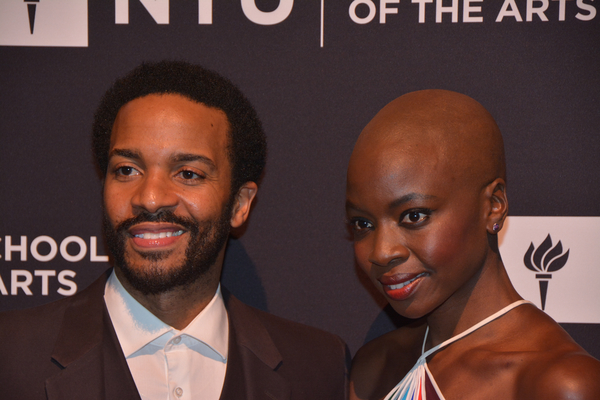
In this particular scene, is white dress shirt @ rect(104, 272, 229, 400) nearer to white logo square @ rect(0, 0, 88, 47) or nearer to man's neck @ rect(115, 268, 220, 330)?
man's neck @ rect(115, 268, 220, 330)

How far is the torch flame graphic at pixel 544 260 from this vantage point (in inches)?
80.0

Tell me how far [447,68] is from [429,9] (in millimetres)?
218

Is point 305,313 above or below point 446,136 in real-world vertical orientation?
below

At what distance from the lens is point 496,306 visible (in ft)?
4.83

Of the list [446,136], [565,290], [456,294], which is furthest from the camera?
[565,290]

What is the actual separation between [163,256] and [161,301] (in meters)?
0.15

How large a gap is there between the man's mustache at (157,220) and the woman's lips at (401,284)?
1.72 feet

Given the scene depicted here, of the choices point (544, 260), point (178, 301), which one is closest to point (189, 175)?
point (178, 301)

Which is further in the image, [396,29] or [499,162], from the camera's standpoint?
[396,29]

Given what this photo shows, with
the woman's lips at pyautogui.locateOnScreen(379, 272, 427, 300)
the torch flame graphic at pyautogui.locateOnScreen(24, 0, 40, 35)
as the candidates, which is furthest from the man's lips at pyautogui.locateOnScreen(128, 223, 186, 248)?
the torch flame graphic at pyautogui.locateOnScreen(24, 0, 40, 35)

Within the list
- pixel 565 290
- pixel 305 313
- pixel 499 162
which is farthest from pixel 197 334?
pixel 565 290

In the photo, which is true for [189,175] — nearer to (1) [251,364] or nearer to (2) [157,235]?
→ (2) [157,235]

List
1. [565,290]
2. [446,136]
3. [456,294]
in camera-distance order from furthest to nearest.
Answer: [565,290]
[456,294]
[446,136]

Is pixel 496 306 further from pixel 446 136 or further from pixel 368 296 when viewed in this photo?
pixel 368 296
